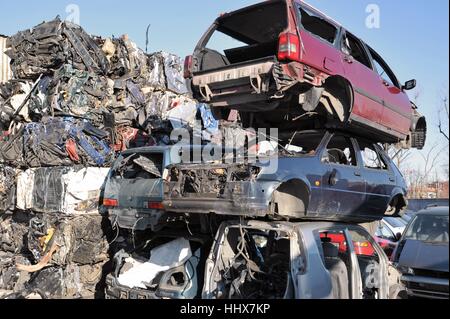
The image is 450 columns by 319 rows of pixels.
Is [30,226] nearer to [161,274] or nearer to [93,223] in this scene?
[93,223]

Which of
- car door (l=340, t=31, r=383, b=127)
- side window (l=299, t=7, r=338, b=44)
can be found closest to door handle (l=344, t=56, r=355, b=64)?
car door (l=340, t=31, r=383, b=127)

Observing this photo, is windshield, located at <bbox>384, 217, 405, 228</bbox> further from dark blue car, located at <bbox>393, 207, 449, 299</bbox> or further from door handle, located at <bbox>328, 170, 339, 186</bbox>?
door handle, located at <bbox>328, 170, 339, 186</bbox>

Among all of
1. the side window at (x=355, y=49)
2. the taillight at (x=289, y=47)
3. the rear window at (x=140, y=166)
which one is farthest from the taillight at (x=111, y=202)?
the side window at (x=355, y=49)

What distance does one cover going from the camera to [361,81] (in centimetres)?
603

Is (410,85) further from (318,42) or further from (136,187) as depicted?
(136,187)

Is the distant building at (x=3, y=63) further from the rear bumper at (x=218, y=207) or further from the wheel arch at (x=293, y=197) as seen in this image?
the wheel arch at (x=293, y=197)

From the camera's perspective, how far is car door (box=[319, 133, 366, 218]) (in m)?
5.18

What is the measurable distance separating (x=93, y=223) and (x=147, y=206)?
2.39m

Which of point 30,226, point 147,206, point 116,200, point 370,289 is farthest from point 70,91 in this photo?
point 370,289

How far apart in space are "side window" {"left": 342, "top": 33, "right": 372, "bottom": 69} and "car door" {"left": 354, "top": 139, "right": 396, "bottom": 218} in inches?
50.2

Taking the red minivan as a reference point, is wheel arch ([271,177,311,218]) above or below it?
below

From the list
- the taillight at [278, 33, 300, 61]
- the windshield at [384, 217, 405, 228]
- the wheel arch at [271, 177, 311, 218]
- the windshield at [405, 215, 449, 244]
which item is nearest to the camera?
the wheel arch at [271, 177, 311, 218]

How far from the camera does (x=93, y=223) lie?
8.13m

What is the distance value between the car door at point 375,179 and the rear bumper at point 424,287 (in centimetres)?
94
